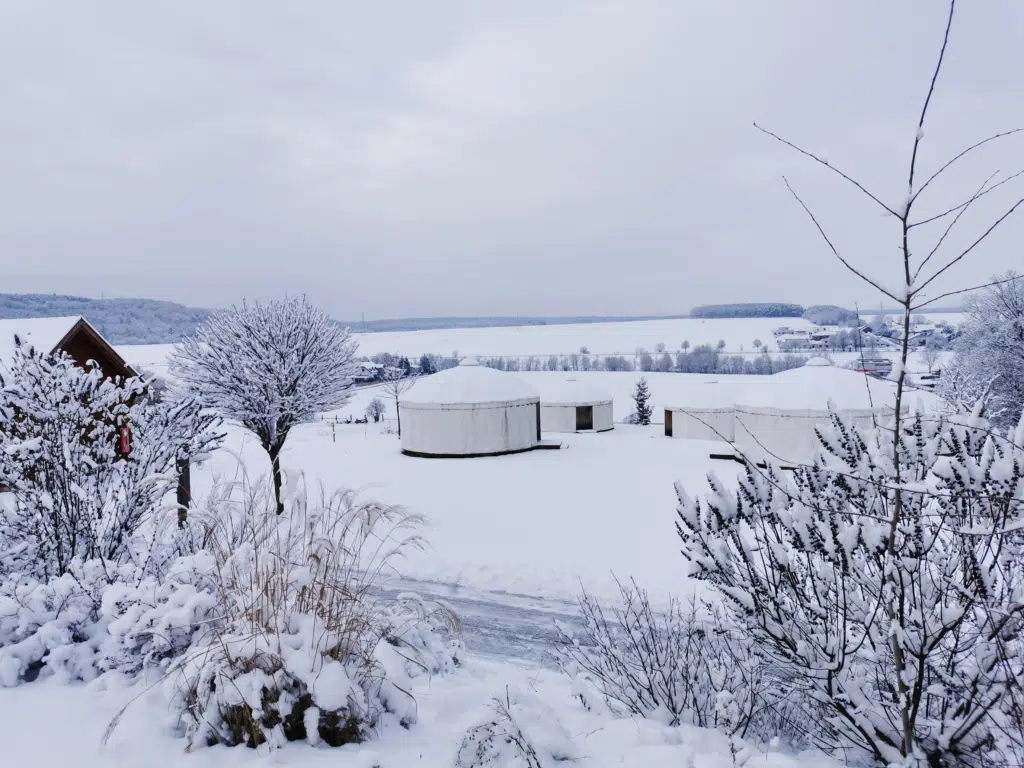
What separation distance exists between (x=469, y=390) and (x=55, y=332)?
11.8 meters

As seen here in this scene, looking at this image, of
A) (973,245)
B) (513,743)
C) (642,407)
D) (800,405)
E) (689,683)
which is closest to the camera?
(973,245)

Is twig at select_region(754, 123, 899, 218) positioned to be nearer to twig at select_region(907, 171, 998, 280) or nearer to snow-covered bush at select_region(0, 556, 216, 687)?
twig at select_region(907, 171, 998, 280)

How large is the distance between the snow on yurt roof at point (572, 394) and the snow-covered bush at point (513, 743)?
85.5 feet

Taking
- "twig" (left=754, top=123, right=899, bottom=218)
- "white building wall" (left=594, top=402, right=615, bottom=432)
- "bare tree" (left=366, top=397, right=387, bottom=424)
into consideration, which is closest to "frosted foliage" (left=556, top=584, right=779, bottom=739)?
"twig" (left=754, top=123, right=899, bottom=218)

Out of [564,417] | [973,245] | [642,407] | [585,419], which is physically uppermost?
[973,245]

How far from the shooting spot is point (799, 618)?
122 inches

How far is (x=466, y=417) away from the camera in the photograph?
2112 centimetres

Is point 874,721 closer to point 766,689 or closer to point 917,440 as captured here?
point 766,689

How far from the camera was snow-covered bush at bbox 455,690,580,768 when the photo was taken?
2748 mm

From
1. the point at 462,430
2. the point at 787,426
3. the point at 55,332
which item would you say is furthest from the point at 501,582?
the point at 55,332

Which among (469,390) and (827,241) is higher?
(827,241)

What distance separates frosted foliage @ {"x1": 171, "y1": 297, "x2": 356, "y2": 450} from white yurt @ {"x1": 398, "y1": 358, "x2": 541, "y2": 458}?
6738mm

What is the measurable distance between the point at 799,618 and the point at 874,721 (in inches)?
21.3

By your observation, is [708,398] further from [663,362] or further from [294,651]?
[663,362]
